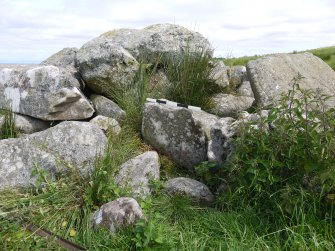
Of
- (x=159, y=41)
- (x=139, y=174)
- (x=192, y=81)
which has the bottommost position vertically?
(x=139, y=174)

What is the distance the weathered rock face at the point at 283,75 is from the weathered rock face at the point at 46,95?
2526mm

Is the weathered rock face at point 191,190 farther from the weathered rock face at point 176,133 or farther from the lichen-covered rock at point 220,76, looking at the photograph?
the lichen-covered rock at point 220,76

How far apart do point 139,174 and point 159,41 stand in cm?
344

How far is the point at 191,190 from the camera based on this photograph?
195 inches

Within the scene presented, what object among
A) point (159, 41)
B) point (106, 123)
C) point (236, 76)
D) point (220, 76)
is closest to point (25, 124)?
point (106, 123)

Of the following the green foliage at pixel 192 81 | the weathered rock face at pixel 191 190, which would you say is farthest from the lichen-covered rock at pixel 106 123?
the weathered rock face at pixel 191 190

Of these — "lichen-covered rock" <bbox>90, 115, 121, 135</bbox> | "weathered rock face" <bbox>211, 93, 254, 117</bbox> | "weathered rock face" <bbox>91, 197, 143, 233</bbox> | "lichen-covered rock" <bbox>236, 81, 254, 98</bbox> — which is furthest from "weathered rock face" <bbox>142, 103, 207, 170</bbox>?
"lichen-covered rock" <bbox>236, 81, 254, 98</bbox>

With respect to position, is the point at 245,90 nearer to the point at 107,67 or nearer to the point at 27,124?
the point at 107,67

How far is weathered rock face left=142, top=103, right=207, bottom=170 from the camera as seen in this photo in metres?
5.93

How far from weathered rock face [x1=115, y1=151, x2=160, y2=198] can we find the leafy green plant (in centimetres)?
191

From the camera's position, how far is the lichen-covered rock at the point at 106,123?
6.25 metres

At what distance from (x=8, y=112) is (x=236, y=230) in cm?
396

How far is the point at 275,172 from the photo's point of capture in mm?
4414

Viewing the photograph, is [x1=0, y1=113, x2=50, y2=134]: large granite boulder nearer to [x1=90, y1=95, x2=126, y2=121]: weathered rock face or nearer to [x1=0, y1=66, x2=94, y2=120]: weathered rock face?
[x1=0, y1=66, x2=94, y2=120]: weathered rock face
